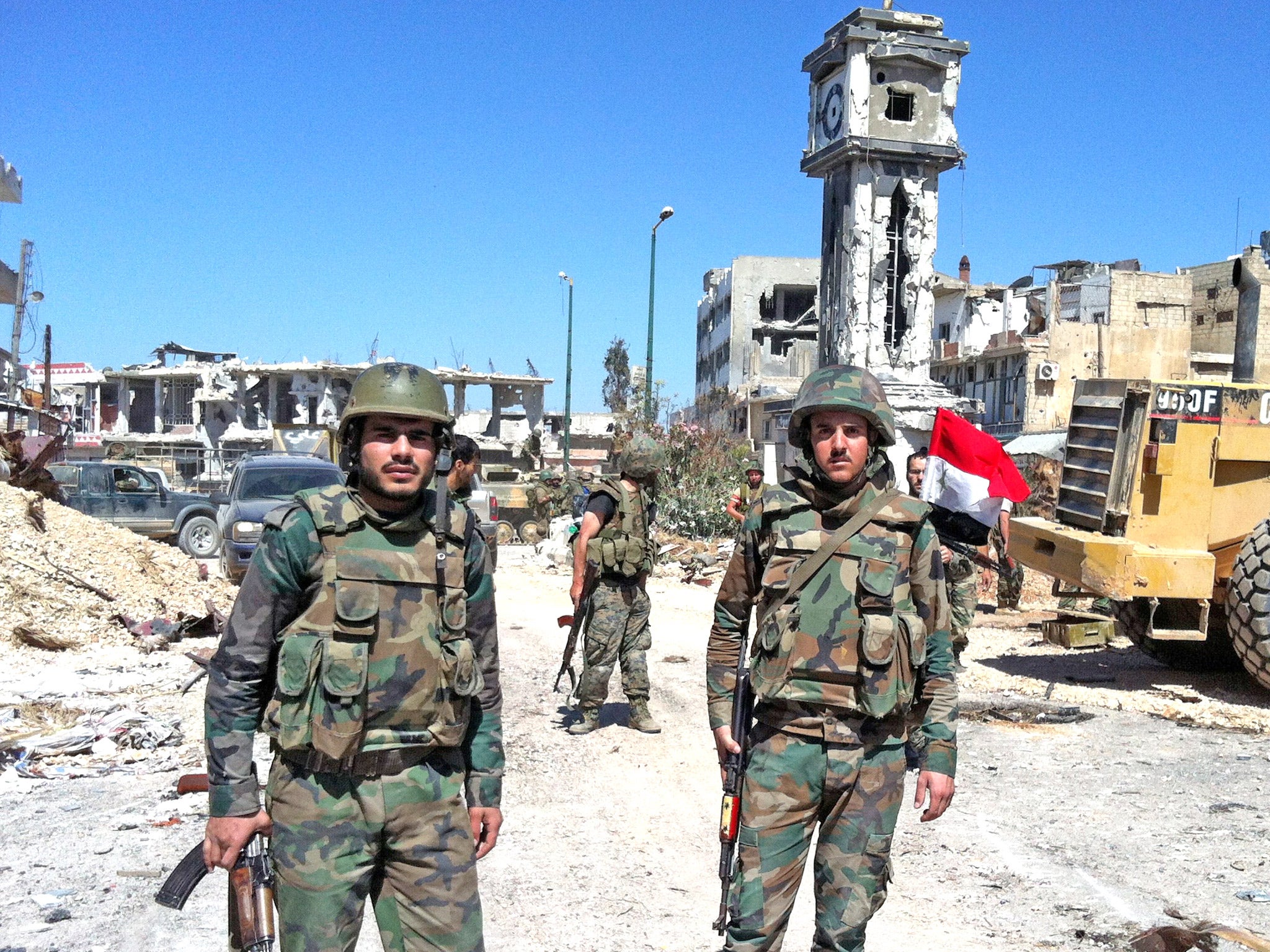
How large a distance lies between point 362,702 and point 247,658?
0.29 metres

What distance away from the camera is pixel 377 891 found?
8.80 ft

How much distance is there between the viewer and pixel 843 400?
3.15m

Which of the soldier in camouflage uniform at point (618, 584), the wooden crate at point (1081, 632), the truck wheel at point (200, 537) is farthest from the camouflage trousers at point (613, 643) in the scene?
the truck wheel at point (200, 537)

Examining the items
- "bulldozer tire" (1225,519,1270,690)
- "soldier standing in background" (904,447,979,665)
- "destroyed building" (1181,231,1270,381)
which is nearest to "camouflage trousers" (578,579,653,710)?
"soldier standing in background" (904,447,979,665)

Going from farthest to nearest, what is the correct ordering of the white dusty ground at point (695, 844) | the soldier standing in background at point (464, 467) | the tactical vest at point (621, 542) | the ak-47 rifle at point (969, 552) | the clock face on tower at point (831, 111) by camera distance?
the clock face on tower at point (831, 111), the tactical vest at point (621, 542), the ak-47 rifle at point (969, 552), the soldier standing in background at point (464, 467), the white dusty ground at point (695, 844)

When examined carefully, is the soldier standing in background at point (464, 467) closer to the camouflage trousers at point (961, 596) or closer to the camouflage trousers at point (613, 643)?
the camouflage trousers at point (613, 643)

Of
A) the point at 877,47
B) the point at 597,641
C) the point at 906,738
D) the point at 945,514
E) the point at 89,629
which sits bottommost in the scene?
the point at 89,629

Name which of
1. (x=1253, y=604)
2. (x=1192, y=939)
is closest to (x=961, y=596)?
(x=1253, y=604)

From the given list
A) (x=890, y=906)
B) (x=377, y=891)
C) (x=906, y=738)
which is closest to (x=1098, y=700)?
(x=890, y=906)

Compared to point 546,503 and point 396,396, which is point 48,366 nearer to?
point 546,503

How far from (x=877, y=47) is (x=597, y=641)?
16219 millimetres

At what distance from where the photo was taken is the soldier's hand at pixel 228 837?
8.37ft

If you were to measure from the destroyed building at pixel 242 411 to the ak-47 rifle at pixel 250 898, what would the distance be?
33.1 m

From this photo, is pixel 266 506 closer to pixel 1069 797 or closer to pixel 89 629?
pixel 89 629
